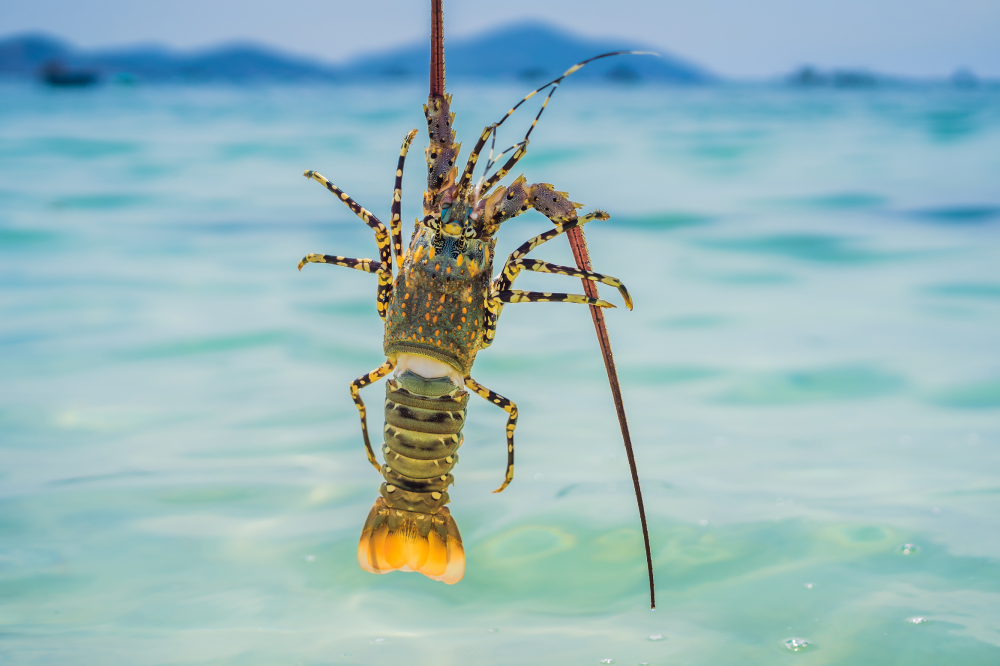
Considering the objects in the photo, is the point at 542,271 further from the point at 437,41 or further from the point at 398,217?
the point at 437,41

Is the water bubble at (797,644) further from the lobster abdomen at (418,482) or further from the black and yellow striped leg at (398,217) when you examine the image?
the black and yellow striped leg at (398,217)

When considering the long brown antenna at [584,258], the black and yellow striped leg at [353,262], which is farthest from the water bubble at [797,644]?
the black and yellow striped leg at [353,262]

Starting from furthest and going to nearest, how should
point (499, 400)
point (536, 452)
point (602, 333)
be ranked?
point (536, 452) → point (499, 400) → point (602, 333)

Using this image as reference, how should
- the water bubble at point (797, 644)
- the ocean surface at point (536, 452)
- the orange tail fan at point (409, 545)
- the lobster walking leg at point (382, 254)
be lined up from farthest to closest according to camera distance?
the ocean surface at point (536, 452) → the water bubble at point (797, 644) → the orange tail fan at point (409, 545) → the lobster walking leg at point (382, 254)

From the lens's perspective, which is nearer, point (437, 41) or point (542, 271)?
point (437, 41)

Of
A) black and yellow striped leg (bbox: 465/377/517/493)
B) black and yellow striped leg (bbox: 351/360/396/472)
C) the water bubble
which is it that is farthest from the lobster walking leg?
the water bubble

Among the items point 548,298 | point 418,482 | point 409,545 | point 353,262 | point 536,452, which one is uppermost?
point 353,262

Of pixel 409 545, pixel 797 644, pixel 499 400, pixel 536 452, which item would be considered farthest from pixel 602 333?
pixel 536 452
